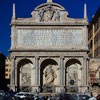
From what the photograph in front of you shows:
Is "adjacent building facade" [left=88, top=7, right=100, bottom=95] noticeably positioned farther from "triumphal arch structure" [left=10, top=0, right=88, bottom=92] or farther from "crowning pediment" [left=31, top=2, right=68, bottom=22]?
"crowning pediment" [left=31, top=2, right=68, bottom=22]

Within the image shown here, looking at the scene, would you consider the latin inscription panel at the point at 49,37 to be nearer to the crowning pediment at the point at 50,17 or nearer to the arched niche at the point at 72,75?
the crowning pediment at the point at 50,17

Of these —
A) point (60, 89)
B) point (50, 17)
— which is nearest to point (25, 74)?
point (60, 89)

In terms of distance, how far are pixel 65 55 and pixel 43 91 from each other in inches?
330

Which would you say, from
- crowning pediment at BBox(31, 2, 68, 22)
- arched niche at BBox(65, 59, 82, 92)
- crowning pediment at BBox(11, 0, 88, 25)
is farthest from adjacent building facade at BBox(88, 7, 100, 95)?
crowning pediment at BBox(31, 2, 68, 22)

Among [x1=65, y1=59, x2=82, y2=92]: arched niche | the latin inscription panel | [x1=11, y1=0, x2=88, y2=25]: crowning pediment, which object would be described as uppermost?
[x1=11, y1=0, x2=88, y2=25]: crowning pediment

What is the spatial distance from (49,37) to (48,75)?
754cm

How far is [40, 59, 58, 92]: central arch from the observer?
310ft

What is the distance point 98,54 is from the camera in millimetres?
119938

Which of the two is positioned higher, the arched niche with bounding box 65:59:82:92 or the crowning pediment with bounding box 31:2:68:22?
the crowning pediment with bounding box 31:2:68:22

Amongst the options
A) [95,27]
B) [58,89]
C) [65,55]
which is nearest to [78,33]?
[65,55]

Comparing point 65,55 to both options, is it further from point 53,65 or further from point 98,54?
point 98,54

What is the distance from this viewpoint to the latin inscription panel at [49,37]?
95.4m

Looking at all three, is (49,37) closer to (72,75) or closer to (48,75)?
(48,75)

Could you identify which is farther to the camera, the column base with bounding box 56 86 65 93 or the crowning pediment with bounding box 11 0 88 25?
the crowning pediment with bounding box 11 0 88 25
